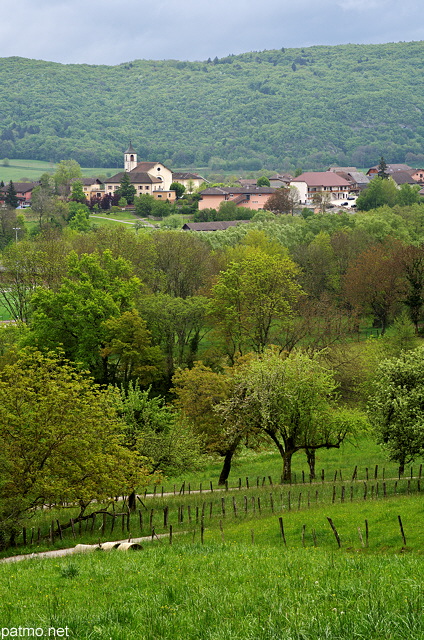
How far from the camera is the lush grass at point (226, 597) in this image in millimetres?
13297

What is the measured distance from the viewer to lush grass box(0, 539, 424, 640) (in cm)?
1330

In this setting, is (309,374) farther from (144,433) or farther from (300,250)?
(300,250)

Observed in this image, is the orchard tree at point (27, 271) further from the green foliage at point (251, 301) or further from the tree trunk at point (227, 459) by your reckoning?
the tree trunk at point (227, 459)

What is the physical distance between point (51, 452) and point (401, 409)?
16488mm

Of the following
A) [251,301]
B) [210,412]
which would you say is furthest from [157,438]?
[251,301]

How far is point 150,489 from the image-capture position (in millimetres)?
46906

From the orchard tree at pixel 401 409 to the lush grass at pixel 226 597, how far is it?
1533 cm

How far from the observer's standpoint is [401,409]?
119 ft

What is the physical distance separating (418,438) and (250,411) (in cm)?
1086

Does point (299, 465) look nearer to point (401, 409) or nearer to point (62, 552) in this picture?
→ point (401, 409)

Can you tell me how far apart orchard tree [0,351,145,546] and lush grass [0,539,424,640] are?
346 inches

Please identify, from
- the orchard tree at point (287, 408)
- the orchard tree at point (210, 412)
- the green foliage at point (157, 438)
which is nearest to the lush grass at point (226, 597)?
the green foliage at point (157, 438)

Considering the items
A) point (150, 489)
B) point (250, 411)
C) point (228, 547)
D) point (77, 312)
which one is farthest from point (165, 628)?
point (77, 312)

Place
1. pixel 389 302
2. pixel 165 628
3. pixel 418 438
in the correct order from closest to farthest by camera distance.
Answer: pixel 165 628, pixel 418 438, pixel 389 302
